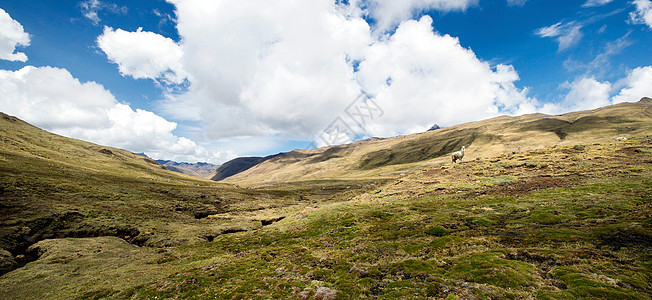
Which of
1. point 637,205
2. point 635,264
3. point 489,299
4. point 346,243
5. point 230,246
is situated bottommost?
point 230,246

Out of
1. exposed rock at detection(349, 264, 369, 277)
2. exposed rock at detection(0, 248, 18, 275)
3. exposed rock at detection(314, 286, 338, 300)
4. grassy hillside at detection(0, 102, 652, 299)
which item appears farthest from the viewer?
exposed rock at detection(0, 248, 18, 275)

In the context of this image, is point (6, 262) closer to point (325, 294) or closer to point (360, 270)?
point (325, 294)

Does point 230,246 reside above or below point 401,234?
below

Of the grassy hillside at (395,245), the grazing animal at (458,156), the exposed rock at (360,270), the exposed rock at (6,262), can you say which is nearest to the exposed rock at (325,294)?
the grassy hillside at (395,245)

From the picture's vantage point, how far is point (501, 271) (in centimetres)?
1253

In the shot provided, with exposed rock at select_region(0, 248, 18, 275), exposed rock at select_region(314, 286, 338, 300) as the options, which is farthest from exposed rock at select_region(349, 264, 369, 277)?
exposed rock at select_region(0, 248, 18, 275)

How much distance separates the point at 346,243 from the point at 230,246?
17807 mm

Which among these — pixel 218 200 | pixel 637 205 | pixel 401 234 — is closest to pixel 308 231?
pixel 401 234

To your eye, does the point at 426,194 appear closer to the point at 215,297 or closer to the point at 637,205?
the point at 637,205

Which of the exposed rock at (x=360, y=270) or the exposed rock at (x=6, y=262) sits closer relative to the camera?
the exposed rock at (x=360, y=270)

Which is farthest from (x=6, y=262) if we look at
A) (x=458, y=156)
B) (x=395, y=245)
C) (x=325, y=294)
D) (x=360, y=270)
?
(x=458, y=156)

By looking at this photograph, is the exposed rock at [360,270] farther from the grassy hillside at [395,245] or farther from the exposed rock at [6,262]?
the exposed rock at [6,262]

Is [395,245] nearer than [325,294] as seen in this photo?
No

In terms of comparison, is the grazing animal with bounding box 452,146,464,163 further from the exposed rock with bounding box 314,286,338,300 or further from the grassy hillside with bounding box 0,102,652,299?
the exposed rock with bounding box 314,286,338,300
